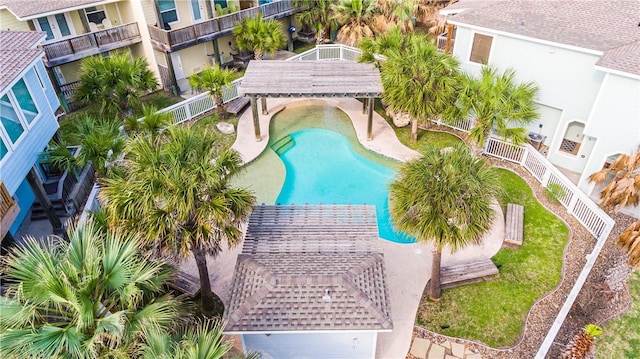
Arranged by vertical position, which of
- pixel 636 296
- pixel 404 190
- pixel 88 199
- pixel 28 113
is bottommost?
pixel 636 296

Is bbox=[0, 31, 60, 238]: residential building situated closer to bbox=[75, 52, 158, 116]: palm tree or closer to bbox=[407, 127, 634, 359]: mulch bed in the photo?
bbox=[75, 52, 158, 116]: palm tree

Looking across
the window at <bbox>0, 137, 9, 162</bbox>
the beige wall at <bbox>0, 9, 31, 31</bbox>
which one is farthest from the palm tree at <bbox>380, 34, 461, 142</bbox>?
the beige wall at <bbox>0, 9, 31, 31</bbox>

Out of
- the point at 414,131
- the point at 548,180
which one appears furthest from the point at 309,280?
the point at 548,180

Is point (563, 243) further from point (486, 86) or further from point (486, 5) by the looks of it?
point (486, 5)

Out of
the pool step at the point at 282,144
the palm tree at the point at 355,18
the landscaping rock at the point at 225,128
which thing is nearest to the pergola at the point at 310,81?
the pool step at the point at 282,144

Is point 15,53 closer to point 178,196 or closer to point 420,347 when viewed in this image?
point 178,196

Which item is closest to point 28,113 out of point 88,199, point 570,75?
point 88,199
